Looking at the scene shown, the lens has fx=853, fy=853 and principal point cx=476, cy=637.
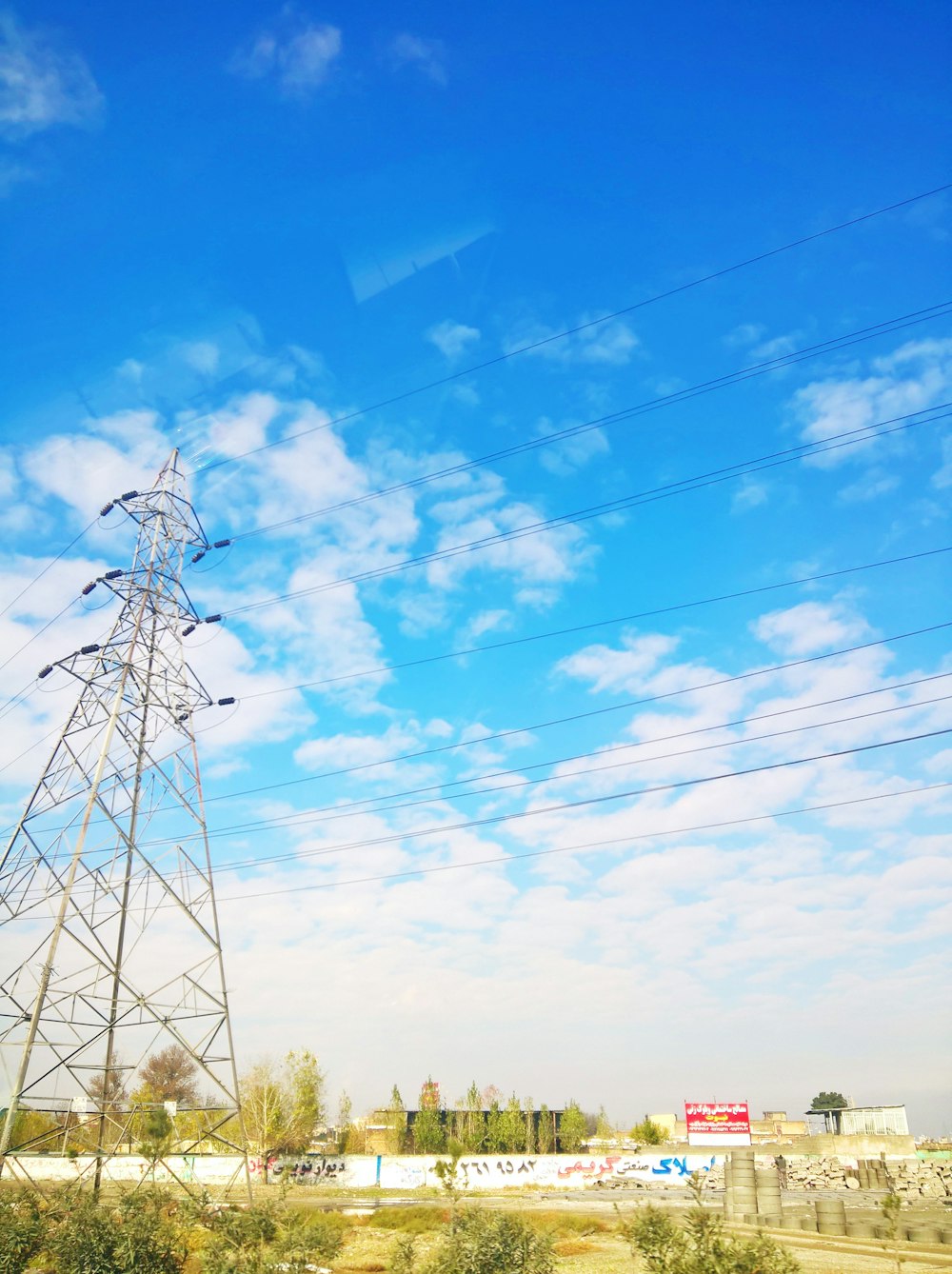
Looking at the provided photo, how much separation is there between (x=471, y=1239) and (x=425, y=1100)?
3661 inches

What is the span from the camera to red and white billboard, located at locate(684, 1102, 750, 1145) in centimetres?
6844

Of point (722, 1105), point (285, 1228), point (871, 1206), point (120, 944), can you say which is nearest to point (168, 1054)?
point (722, 1105)

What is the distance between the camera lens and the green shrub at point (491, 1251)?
14.2 metres

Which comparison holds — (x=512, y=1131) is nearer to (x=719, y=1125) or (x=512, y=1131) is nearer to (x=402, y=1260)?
(x=719, y=1125)

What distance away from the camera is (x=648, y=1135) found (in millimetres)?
93688

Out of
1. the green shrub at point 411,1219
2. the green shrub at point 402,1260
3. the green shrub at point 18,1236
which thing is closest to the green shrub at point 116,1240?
the green shrub at point 18,1236

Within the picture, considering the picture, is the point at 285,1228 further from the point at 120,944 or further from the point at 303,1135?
the point at 303,1135

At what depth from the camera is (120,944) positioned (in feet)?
80.9

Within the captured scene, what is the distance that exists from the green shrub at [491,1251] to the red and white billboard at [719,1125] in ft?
203

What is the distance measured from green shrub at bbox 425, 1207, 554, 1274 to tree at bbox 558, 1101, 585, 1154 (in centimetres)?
8898

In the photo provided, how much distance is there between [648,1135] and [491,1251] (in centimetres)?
9274

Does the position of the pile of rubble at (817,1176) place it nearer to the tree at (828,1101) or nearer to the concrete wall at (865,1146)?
the concrete wall at (865,1146)

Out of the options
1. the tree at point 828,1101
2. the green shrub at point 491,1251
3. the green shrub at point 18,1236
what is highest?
the green shrub at point 491,1251

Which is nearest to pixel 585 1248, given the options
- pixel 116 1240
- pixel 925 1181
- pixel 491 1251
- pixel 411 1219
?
pixel 411 1219
